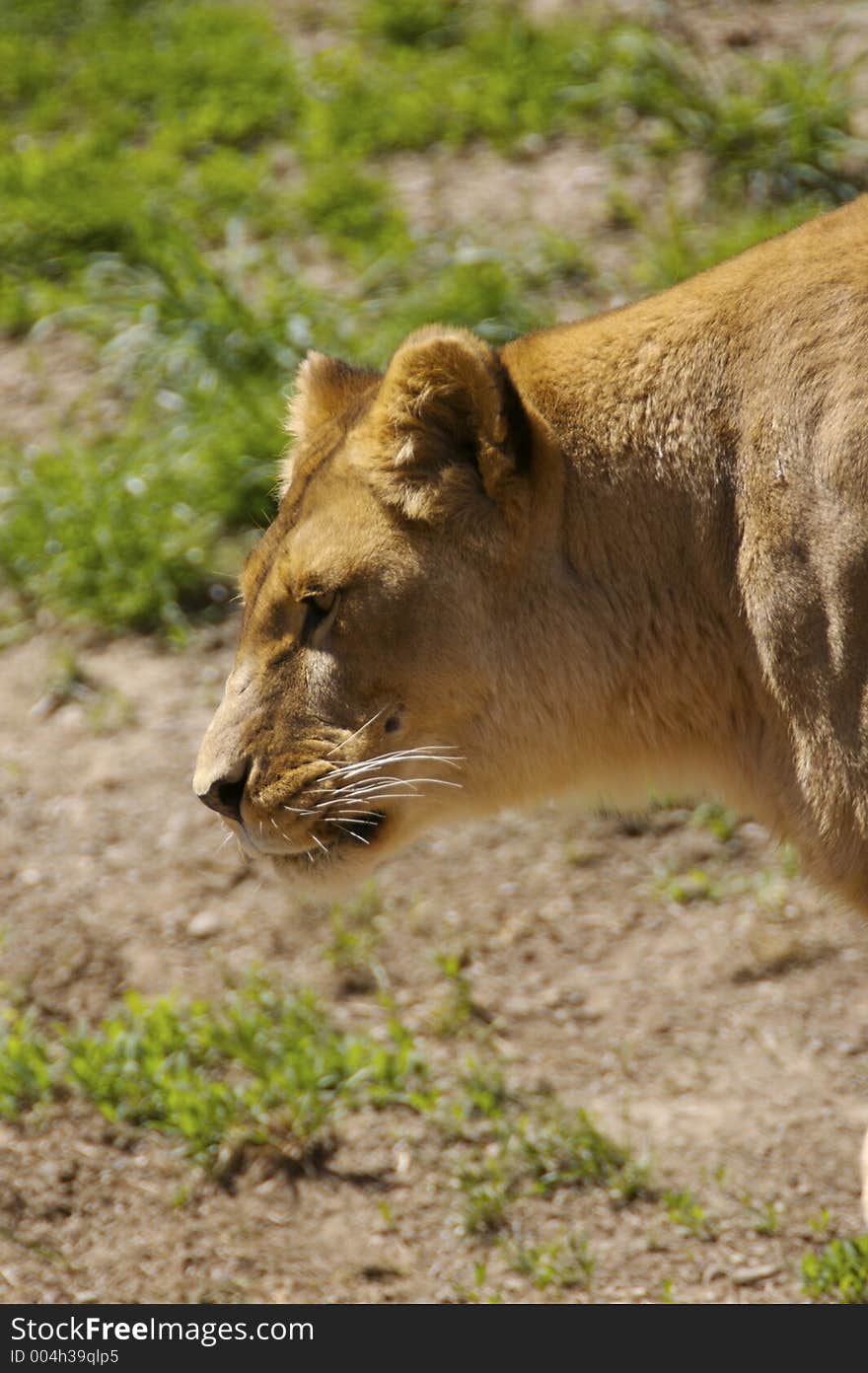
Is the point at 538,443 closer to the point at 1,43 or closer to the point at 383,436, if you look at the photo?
the point at 383,436

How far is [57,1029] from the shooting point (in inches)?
188

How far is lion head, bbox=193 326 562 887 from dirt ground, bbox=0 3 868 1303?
104 cm

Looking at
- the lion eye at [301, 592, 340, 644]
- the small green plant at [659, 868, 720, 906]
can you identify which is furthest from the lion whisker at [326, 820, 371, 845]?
the small green plant at [659, 868, 720, 906]

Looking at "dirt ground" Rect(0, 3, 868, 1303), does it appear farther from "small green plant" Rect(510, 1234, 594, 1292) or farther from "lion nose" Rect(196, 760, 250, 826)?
"lion nose" Rect(196, 760, 250, 826)

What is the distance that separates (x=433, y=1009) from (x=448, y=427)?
6.16 feet

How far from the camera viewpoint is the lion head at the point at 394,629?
3.50m

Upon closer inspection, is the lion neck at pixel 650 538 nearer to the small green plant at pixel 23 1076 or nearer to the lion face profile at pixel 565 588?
the lion face profile at pixel 565 588

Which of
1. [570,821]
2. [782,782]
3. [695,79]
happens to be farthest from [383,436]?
[695,79]

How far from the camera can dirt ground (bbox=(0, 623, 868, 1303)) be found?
4.07 m

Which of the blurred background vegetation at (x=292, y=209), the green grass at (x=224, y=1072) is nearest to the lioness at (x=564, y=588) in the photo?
the green grass at (x=224, y=1072)

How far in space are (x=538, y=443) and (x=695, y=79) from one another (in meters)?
4.39

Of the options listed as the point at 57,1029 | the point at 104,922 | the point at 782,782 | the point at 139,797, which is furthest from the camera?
the point at 139,797

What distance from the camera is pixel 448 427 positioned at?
11.5 ft

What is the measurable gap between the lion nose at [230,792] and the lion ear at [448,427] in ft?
2.13
